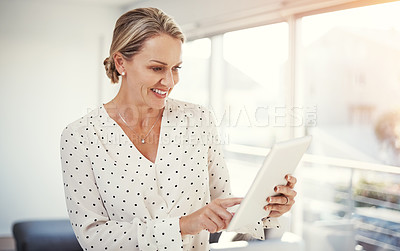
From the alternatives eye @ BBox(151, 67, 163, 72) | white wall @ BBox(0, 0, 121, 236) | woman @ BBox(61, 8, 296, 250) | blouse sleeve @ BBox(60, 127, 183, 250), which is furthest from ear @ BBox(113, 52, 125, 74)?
white wall @ BBox(0, 0, 121, 236)

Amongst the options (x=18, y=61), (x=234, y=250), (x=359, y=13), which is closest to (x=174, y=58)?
(x=234, y=250)

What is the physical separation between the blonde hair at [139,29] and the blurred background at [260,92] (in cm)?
119

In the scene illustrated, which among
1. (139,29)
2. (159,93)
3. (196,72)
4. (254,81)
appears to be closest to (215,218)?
(159,93)

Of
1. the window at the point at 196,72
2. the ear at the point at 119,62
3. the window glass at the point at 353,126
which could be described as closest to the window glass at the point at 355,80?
the window glass at the point at 353,126

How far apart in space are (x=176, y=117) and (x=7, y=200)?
451 cm

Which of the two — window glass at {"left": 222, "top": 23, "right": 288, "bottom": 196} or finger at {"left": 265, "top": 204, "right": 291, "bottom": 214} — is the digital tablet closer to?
finger at {"left": 265, "top": 204, "right": 291, "bottom": 214}

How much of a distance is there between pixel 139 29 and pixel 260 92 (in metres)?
3.02

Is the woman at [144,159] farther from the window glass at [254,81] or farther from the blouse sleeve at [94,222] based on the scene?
the window glass at [254,81]

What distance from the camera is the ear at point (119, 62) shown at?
1.70 metres

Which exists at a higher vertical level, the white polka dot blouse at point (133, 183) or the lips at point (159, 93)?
the lips at point (159, 93)

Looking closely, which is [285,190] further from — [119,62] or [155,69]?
[119,62]

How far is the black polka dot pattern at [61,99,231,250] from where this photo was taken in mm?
1443

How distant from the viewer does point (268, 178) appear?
1.26 meters

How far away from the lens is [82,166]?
1.53 m
